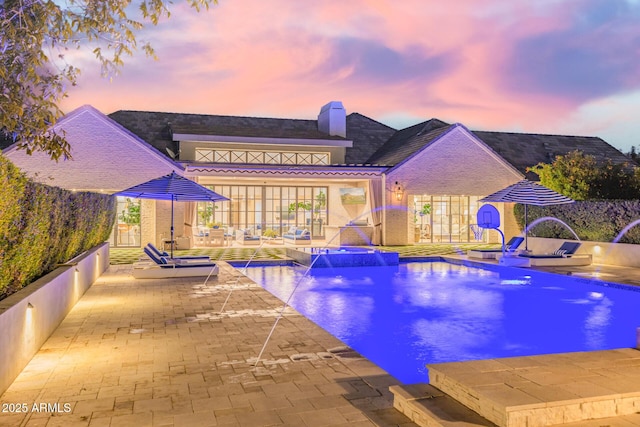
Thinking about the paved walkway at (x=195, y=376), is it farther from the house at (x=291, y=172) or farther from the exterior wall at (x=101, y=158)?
the house at (x=291, y=172)

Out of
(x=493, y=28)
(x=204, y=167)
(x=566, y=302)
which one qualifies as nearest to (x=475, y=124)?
(x=493, y=28)

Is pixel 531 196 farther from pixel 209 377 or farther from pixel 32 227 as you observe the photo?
pixel 32 227

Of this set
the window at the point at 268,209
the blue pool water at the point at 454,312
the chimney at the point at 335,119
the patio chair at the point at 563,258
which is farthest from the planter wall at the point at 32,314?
the chimney at the point at 335,119

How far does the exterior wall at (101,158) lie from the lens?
2283cm

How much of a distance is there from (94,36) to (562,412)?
6.92m

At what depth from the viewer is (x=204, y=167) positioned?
23.1 m

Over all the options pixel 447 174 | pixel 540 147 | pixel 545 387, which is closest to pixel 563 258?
pixel 447 174

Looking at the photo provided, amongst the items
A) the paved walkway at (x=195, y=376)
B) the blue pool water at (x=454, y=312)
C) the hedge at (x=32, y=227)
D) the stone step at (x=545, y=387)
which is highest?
the hedge at (x=32, y=227)

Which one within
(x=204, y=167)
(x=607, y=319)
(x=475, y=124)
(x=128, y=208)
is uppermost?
(x=475, y=124)

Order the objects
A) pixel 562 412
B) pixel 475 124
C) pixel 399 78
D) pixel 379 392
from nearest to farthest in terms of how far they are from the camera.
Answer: pixel 562 412
pixel 379 392
pixel 399 78
pixel 475 124

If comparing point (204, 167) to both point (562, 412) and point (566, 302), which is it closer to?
point (566, 302)

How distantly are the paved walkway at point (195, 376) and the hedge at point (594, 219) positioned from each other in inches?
533

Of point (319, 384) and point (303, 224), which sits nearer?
point (319, 384)

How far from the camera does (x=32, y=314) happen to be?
6207mm
